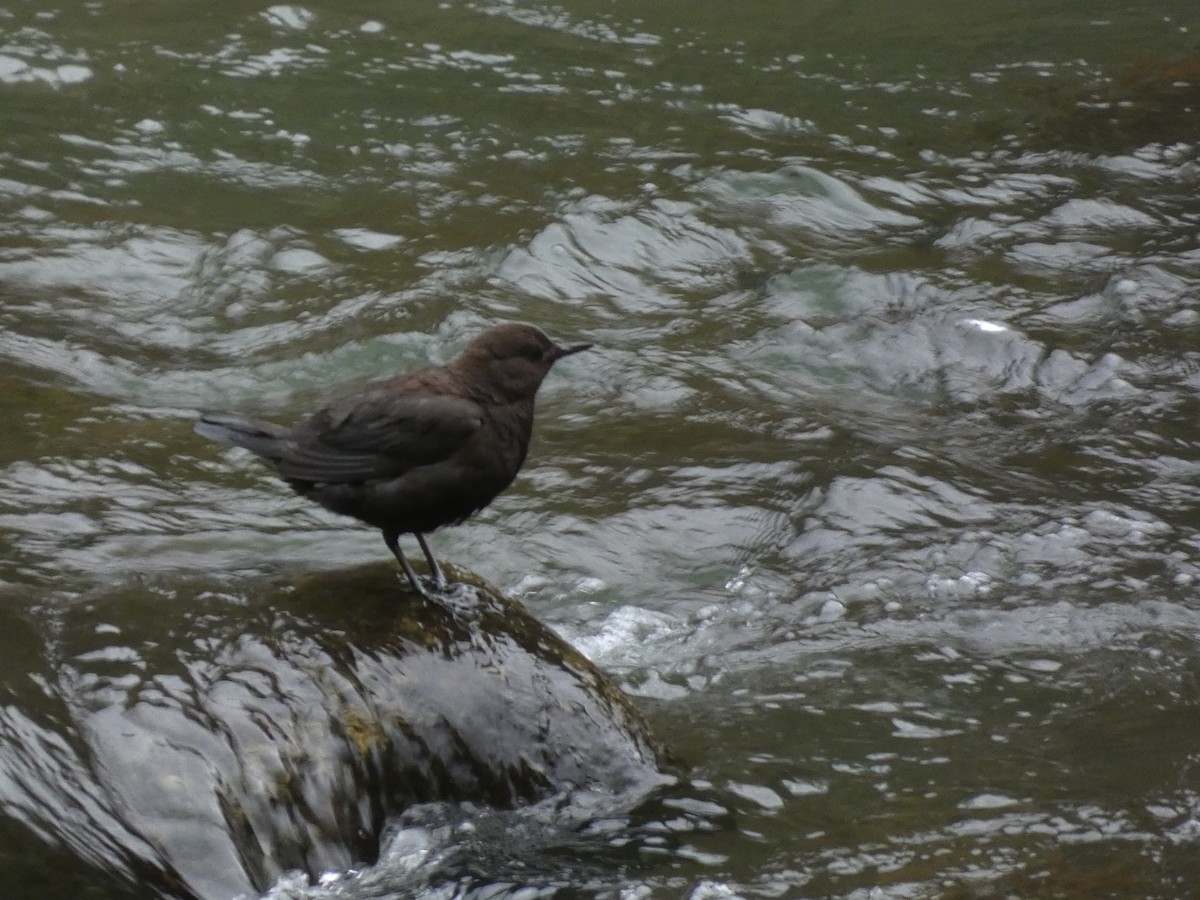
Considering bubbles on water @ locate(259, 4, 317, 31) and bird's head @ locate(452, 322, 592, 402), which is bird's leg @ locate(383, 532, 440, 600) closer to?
bird's head @ locate(452, 322, 592, 402)

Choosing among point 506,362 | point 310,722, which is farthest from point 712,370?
point 310,722

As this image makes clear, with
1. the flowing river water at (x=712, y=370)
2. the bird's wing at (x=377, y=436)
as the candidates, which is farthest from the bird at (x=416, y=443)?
the flowing river water at (x=712, y=370)

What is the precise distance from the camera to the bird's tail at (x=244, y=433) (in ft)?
13.6

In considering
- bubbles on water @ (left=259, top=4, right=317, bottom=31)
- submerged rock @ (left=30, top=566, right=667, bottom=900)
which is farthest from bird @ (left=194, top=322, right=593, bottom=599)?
bubbles on water @ (left=259, top=4, right=317, bottom=31)

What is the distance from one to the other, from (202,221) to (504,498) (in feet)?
9.74

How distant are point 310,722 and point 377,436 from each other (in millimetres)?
844

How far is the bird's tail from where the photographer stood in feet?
13.6

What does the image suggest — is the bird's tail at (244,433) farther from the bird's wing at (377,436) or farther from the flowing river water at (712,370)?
the flowing river water at (712,370)

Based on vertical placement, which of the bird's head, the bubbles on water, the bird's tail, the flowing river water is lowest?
the flowing river water

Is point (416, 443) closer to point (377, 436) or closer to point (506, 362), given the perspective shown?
point (377, 436)

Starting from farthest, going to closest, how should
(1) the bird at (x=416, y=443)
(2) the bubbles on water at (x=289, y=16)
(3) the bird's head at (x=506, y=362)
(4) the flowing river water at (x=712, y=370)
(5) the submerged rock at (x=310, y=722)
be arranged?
(2) the bubbles on water at (x=289, y=16) < (3) the bird's head at (x=506, y=362) < (1) the bird at (x=416, y=443) < (4) the flowing river water at (x=712, y=370) < (5) the submerged rock at (x=310, y=722)

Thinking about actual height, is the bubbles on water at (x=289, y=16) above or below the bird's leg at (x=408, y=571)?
above

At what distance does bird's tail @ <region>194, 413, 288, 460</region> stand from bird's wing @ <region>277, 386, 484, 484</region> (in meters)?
0.04

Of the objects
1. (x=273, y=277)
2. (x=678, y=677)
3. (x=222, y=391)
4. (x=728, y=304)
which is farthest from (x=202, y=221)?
(x=678, y=677)
